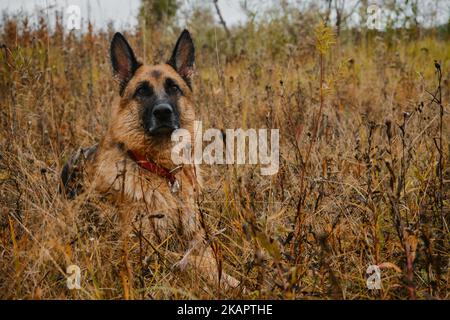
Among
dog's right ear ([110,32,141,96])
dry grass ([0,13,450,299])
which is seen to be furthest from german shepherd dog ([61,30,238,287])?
dry grass ([0,13,450,299])

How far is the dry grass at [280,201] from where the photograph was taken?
1750 millimetres

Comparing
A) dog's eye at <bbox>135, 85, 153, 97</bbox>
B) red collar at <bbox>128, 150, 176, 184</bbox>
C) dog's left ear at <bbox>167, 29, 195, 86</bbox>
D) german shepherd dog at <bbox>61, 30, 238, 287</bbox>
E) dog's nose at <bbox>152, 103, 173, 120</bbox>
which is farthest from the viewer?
dog's left ear at <bbox>167, 29, 195, 86</bbox>

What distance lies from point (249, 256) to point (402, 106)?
2832 mm

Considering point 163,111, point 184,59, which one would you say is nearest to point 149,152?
point 163,111

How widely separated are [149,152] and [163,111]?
311mm

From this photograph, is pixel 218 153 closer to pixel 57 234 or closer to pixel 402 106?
pixel 57 234

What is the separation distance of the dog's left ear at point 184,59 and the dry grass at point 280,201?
1.56ft

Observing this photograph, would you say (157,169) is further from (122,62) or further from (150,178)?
(122,62)

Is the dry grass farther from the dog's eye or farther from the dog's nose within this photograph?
the dog's eye

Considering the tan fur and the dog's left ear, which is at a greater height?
the dog's left ear

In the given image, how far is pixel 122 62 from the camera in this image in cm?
329

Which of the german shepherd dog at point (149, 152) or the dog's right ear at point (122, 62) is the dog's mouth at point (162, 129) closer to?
the german shepherd dog at point (149, 152)

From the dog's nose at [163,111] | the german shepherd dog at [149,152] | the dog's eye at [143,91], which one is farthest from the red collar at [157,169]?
the dog's eye at [143,91]

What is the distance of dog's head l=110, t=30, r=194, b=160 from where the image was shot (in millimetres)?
2982
